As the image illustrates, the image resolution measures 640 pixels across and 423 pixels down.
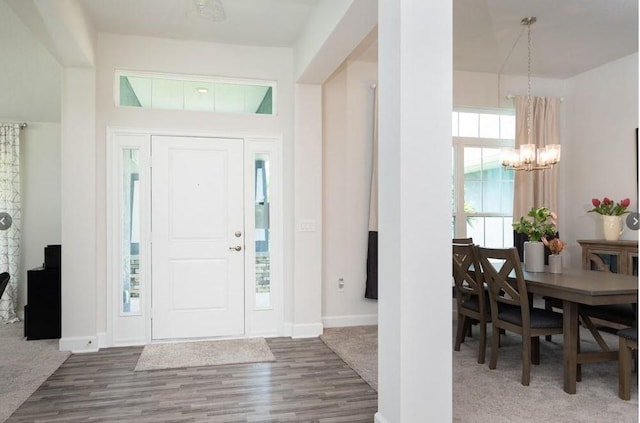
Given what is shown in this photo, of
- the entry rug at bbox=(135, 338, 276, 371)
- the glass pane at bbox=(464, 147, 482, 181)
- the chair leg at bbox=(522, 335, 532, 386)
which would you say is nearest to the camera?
the chair leg at bbox=(522, 335, 532, 386)

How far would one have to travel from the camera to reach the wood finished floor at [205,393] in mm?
2816

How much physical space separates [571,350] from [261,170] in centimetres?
310

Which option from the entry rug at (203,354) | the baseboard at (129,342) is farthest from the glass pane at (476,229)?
the baseboard at (129,342)

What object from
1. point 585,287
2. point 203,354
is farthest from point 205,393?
point 585,287

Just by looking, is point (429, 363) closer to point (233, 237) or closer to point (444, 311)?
point (444, 311)

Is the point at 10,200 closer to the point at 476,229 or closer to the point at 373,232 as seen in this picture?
the point at 373,232

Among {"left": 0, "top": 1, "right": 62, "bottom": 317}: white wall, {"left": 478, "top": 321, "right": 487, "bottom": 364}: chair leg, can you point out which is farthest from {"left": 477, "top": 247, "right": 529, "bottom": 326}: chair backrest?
{"left": 0, "top": 1, "right": 62, "bottom": 317}: white wall

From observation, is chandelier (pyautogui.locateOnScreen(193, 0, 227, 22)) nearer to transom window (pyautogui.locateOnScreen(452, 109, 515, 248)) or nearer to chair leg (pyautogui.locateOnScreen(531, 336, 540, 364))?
transom window (pyautogui.locateOnScreen(452, 109, 515, 248))

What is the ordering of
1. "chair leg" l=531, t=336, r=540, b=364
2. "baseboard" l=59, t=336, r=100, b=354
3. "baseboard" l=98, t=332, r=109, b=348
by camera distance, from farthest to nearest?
"baseboard" l=98, t=332, r=109, b=348, "baseboard" l=59, t=336, r=100, b=354, "chair leg" l=531, t=336, r=540, b=364

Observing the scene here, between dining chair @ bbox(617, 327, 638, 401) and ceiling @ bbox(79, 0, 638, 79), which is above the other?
ceiling @ bbox(79, 0, 638, 79)

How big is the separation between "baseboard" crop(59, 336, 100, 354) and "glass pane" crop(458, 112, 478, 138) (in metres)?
4.43

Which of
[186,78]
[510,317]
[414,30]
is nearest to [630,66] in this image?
[510,317]

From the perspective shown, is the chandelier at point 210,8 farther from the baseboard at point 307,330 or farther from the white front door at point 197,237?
the baseboard at point 307,330

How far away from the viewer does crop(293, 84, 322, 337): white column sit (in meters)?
4.72
